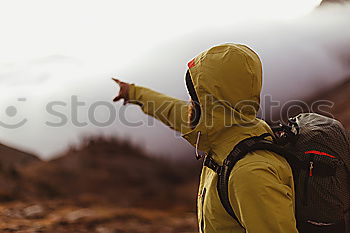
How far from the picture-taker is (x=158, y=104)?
3021 millimetres

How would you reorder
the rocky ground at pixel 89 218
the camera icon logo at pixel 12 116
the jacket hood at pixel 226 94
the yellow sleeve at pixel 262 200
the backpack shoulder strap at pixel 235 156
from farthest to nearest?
the camera icon logo at pixel 12 116 < the rocky ground at pixel 89 218 < the jacket hood at pixel 226 94 < the backpack shoulder strap at pixel 235 156 < the yellow sleeve at pixel 262 200

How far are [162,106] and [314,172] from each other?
4.33 ft

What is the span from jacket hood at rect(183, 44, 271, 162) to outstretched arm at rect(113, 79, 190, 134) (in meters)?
0.76

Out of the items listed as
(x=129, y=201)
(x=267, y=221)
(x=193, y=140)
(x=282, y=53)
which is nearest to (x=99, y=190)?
(x=129, y=201)

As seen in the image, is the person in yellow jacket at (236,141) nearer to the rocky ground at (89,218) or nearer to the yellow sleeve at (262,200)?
the yellow sleeve at (262,200)

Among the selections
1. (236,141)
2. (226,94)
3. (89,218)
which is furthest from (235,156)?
(89,218)

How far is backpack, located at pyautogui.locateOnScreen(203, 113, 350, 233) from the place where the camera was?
1.90 m

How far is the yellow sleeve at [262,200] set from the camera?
69.1 inches

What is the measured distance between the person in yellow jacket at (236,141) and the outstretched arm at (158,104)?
71 cm

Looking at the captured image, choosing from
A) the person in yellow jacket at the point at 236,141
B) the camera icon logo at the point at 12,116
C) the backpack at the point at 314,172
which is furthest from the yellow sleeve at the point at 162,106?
the camera icon logo at the point at 12,116

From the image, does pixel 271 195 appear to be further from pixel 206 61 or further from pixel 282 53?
pixel 282 53

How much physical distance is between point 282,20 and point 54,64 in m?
3.60

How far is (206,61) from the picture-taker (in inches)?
79.6

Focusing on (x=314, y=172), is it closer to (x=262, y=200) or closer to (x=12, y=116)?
(x=262, y=200)
